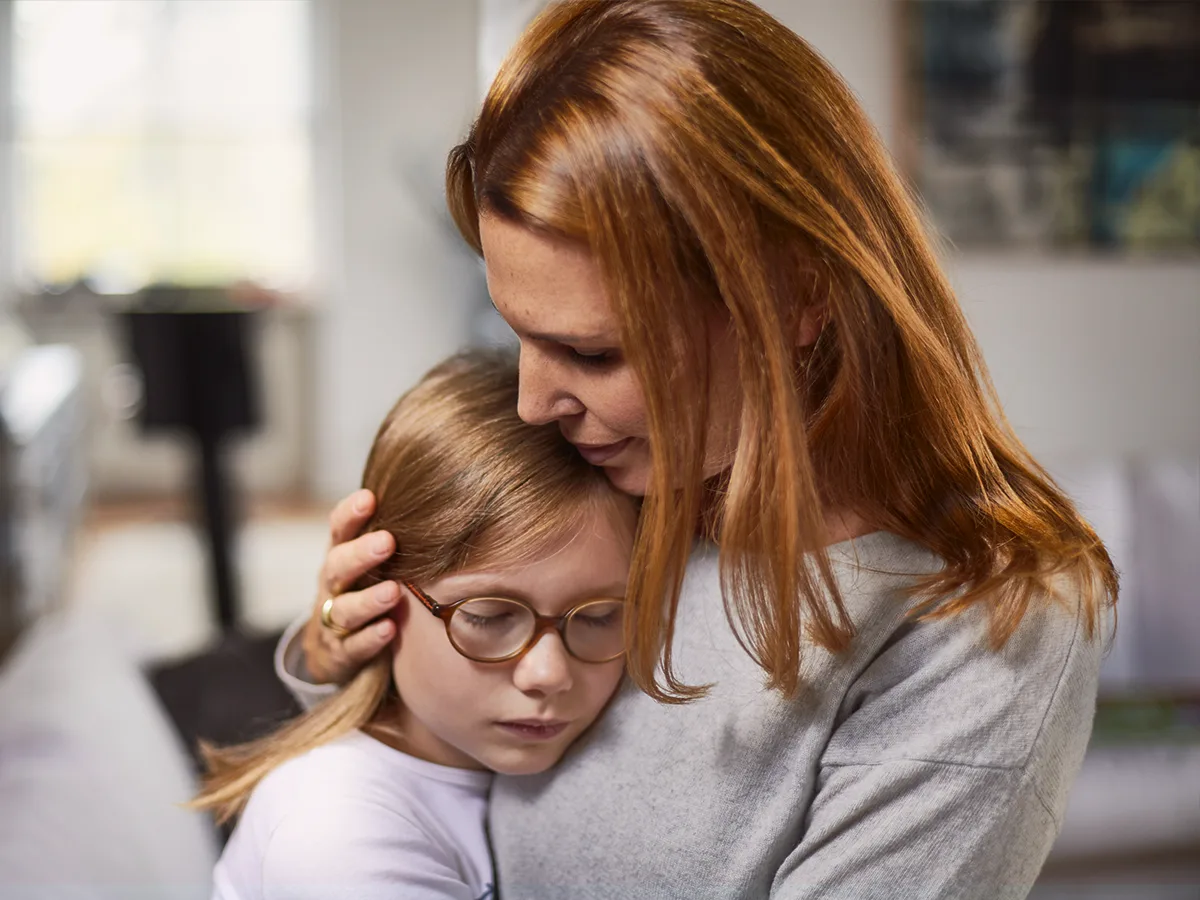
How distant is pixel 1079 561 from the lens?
2.12 ft

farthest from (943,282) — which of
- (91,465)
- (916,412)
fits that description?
(91,465)

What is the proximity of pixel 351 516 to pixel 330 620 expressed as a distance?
7 cm

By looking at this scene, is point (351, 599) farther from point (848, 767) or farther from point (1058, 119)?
point (1058, 119)


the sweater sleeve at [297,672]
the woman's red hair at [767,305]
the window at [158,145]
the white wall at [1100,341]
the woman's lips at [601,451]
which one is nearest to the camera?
the woman's red hair at [767,305]

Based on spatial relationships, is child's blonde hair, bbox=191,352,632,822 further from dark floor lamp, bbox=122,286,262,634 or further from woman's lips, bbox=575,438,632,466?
dark floor lamp, bbox=122,286,262,634

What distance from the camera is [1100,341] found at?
133 inches

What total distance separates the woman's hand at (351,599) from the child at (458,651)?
0.02m

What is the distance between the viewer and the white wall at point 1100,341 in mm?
3352

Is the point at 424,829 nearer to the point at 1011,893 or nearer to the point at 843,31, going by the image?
the point at 1011,893

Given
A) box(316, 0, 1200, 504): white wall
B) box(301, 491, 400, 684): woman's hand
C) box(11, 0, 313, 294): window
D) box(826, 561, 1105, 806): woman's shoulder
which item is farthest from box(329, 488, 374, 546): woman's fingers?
box(11, 0, 313, 294): window

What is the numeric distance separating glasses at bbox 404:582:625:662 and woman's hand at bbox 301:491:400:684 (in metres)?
0.04

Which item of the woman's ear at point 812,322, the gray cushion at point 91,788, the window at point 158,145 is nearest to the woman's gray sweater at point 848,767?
the woman's ear at point 812,322

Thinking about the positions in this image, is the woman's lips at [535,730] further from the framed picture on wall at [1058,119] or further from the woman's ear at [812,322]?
the framed picture on wall at [1058,119]

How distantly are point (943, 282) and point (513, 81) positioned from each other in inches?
10.0
